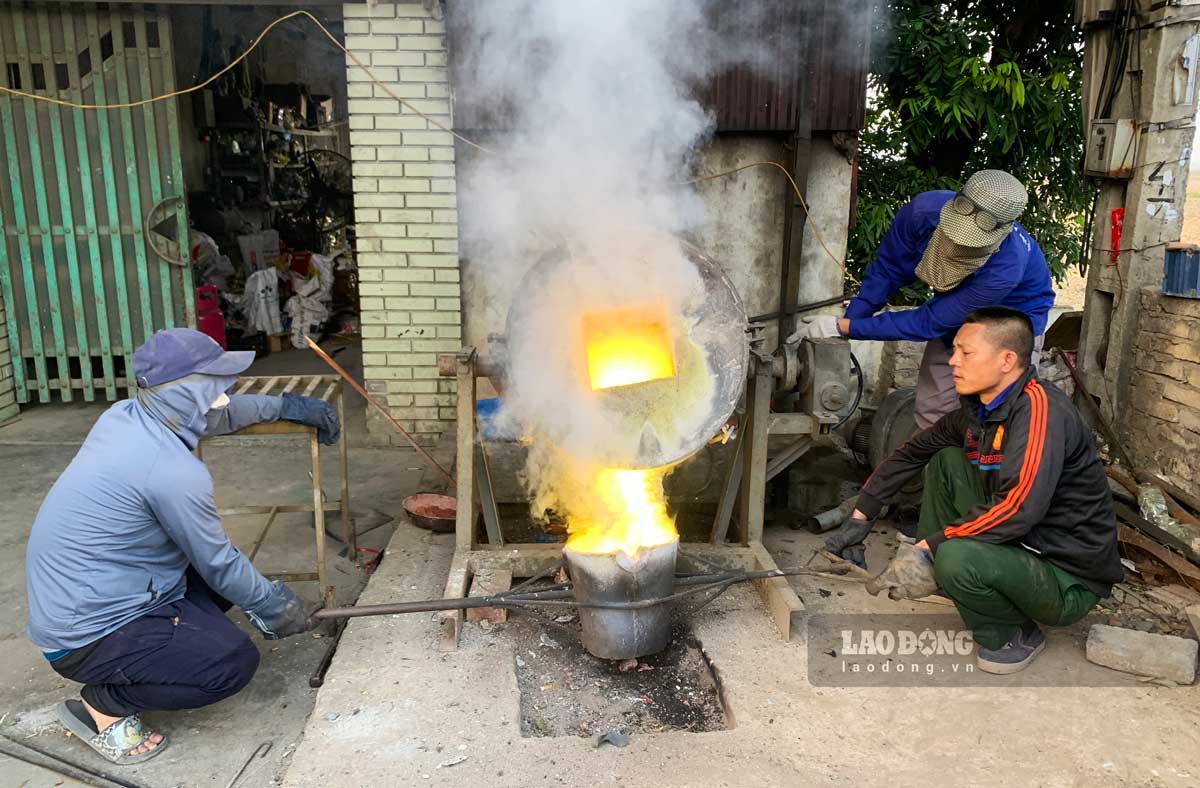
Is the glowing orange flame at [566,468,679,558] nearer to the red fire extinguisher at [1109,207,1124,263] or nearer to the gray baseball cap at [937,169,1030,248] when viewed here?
the gray baseball cap at [937,169,1030,248]

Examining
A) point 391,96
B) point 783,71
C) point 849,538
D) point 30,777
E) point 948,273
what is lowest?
point 30,777

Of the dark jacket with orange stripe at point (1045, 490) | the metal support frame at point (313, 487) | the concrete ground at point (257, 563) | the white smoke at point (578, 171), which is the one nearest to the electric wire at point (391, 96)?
the white smoke at point (578, 171)

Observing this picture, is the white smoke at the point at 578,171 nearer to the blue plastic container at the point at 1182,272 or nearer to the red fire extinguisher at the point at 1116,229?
the red fire extinguisher at the point at 1116,229

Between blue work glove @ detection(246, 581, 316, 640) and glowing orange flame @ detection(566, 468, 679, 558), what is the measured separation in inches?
40.2

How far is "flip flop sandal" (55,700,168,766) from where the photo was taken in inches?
113

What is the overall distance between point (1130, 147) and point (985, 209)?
229cm

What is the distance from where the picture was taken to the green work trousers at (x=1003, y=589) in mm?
3139

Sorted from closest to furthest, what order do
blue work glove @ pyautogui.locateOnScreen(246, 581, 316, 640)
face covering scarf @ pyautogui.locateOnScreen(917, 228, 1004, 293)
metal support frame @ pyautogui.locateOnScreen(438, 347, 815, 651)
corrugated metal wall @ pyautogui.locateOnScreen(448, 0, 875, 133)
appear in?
blue work glove @ pyautogui.locateOnScreen(246, 581, 316, 640)
metal support frame @ pyautogui.locateOnScreen(438, 347, 815, 651)
face covering scarf @ pyautogui.locateOnScreen(917, 228, 1004, 293)
corrugated metal wall @ pyautogui.locateOnScreen(448, 0, 875, 133)

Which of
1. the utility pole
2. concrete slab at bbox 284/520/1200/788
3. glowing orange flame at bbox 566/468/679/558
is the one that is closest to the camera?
concrete slab at bbox 284/520/1200/788

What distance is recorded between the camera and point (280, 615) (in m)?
3.13

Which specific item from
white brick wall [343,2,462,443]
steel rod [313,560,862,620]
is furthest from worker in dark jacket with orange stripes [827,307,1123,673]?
white brick wall [343,2,462,443]

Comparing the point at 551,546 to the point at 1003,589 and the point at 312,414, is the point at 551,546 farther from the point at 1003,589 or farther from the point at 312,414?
the point at 1003,589

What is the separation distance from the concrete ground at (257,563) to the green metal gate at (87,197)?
61cm

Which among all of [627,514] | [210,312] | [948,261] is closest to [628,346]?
[627,514]
